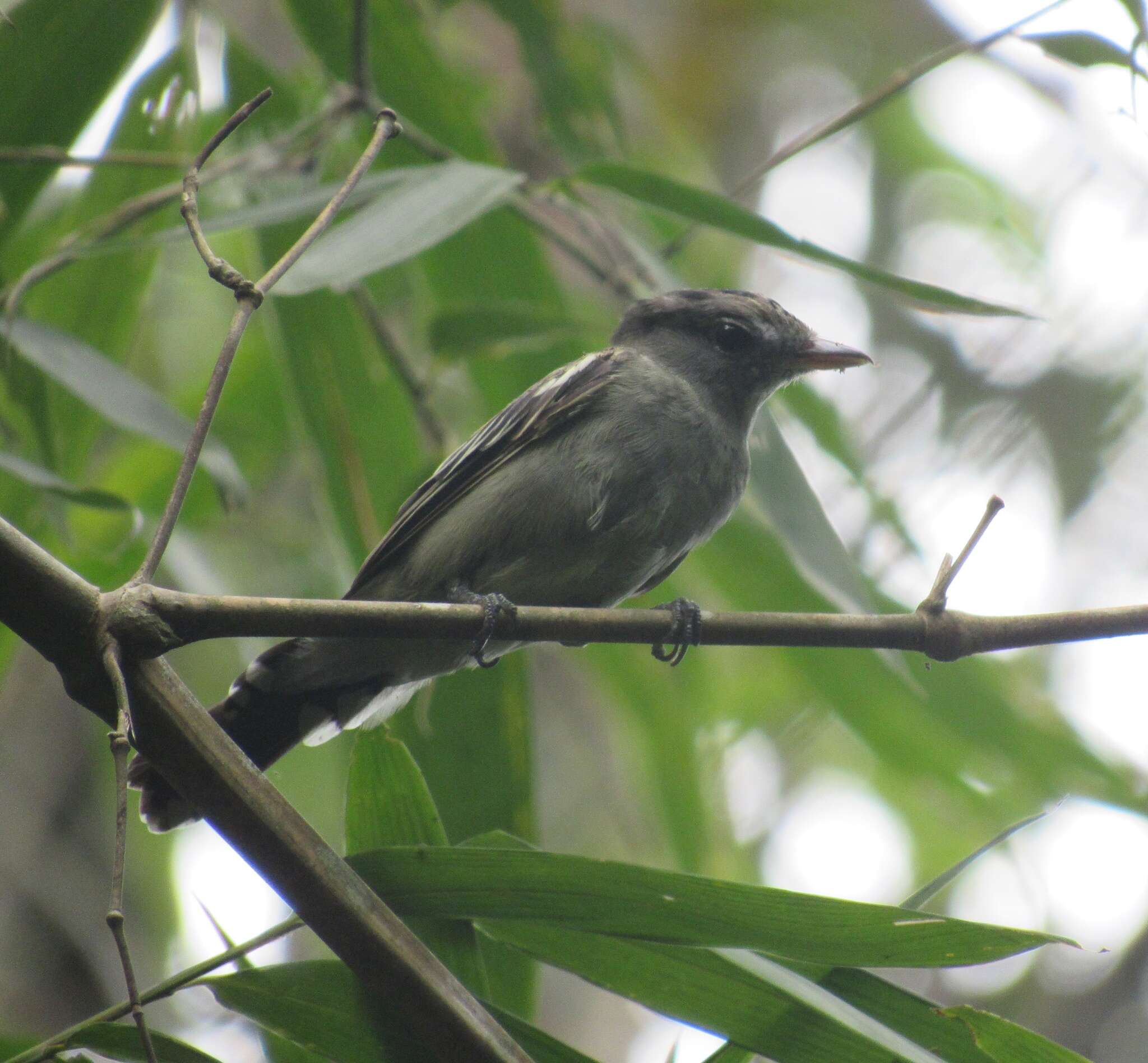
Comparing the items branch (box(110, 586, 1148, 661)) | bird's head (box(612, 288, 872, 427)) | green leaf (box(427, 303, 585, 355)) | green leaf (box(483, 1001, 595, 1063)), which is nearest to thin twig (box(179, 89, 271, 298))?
branch (box(110, 586, 1148, 661))

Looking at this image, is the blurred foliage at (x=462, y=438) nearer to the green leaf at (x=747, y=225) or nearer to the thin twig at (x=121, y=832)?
the green leaf at (x=747, y=225)

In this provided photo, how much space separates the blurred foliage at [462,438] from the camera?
222 cm

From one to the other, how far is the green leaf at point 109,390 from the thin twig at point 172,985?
55.3 inches

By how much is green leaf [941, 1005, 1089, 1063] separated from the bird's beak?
6.88ft

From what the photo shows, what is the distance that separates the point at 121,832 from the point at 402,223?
1732mm

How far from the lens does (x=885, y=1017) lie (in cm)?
224

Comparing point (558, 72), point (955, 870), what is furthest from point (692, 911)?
point (558, 72)

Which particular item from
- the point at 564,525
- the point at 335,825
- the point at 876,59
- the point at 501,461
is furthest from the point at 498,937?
the point at 876,59

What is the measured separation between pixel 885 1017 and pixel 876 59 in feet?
29.2

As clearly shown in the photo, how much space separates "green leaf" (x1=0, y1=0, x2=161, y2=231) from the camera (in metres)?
3.44

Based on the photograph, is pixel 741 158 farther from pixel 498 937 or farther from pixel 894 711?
pixel 498 937

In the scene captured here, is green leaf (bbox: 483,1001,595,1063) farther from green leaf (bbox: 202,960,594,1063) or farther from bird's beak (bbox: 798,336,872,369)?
bird's beak (bbox: 798,336,872,369)

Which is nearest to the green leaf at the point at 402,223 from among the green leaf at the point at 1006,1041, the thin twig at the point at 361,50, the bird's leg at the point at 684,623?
the thin twig at the point at 361,50

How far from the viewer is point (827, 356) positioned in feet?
12.5
